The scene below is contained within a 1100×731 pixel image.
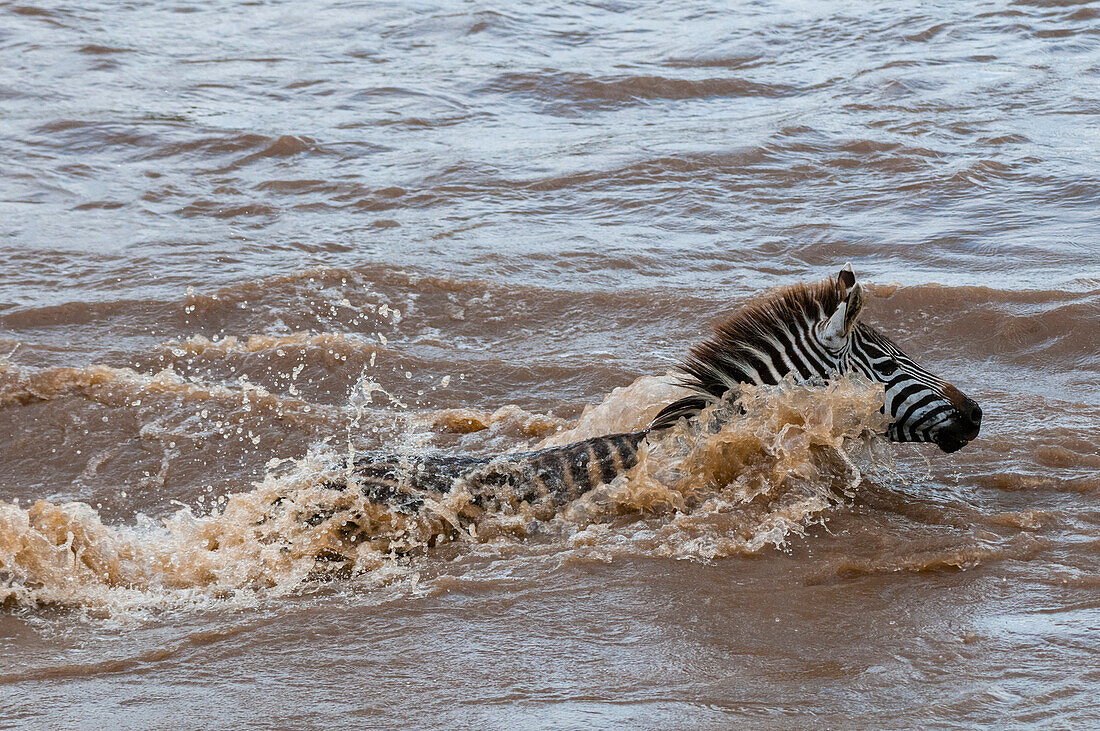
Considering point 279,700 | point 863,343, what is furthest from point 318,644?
point 863,343

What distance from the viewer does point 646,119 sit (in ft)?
43.1

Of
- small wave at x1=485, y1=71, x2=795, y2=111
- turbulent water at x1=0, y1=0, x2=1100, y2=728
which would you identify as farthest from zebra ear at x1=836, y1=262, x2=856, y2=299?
small wave at x1=485, y1=71, x2=795, y2=111

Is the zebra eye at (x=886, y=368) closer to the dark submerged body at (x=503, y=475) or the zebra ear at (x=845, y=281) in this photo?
the zebra ear at (x=845, y=281)

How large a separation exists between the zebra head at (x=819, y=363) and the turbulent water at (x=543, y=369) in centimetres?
16

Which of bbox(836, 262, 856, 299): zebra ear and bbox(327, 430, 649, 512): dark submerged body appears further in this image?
bbox(327, 430, 649, 512): dark submerged body

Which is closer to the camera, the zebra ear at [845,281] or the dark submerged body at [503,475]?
the zebra ear at [845,281]

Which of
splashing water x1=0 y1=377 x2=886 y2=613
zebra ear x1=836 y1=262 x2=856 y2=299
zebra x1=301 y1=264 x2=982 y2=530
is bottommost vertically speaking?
splashing water x1=0 y1=377 x2=886 y2=613

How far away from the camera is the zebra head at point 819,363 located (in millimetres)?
4805

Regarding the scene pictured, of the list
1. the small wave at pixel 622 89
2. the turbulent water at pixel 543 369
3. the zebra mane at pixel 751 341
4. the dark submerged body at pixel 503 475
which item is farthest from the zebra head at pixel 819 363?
the small wave at pixel 622 89

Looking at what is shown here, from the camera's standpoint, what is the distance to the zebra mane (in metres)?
4.84

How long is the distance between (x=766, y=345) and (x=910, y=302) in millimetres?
3523

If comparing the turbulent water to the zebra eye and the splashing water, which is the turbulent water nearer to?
the splashing water

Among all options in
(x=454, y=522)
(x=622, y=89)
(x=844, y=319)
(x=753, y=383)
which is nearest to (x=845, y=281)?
(x=844, y=319)

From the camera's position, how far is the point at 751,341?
486 cm
